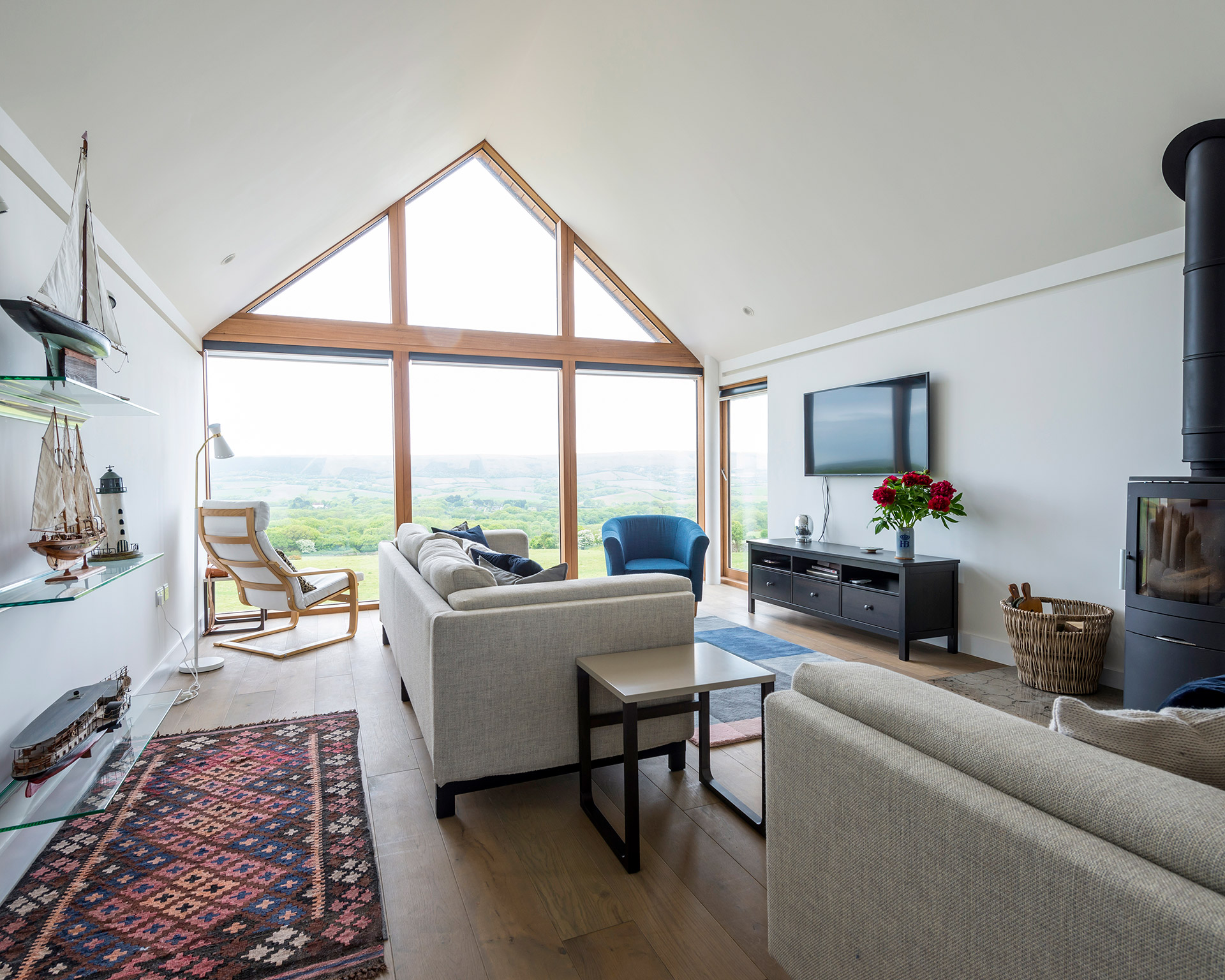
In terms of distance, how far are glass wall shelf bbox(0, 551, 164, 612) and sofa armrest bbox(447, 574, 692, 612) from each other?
100cm

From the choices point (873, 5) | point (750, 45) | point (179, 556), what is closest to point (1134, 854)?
point (873, 5)

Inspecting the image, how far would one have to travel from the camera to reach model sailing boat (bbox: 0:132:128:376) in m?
1.78

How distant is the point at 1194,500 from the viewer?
8.59ft

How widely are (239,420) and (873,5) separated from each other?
16.2 ft

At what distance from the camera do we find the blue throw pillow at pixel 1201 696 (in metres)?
1.15

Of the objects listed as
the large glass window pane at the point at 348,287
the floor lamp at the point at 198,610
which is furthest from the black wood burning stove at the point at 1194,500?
the large glass window pane at the point at 348,287

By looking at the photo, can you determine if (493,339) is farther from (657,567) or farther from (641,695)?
(641,695)

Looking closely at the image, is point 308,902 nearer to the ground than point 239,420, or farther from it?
nearer to the ground

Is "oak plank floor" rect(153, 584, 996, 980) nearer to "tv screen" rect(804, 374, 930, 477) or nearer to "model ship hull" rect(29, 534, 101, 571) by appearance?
"model ship hull" rect(29, 534, 101, 571)

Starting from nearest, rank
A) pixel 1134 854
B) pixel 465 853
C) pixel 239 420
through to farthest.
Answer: pixel 1134 854 < pixel 465 853 < pixel 239 420

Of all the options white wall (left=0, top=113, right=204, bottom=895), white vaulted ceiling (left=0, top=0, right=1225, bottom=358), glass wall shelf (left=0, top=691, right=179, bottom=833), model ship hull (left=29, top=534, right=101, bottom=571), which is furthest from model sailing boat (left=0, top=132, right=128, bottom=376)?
glass wall shelf (left=0, top=691, right=179, bottom=833)

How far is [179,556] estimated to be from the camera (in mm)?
4324

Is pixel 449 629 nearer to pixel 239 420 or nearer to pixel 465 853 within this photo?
pixel 465 853

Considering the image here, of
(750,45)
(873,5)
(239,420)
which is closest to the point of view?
(873,5)
